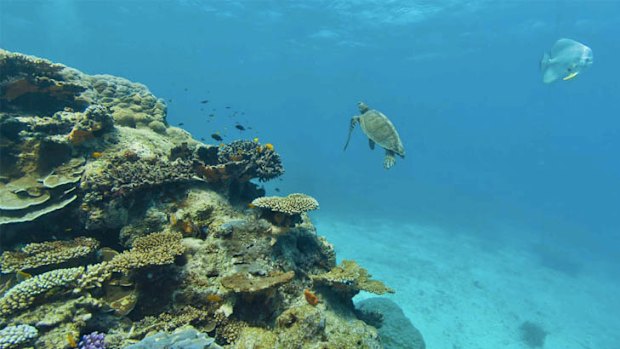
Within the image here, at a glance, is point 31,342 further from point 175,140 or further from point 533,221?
point 533,221

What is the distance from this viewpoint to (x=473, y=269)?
2366 cm

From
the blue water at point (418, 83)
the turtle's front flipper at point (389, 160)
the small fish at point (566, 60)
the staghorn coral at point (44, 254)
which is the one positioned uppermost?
the blue water at point (418, 83)

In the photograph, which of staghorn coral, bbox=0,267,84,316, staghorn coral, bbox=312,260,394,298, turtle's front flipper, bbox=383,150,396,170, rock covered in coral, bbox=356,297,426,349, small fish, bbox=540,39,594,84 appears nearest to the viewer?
staghorn coral, bbox=0,267,84,316

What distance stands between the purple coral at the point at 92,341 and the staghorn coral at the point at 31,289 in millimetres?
912

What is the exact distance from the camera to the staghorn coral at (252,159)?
7.96 meters

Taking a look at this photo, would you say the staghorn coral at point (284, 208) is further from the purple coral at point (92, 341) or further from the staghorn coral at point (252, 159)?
the purple coral at point (92, 341)

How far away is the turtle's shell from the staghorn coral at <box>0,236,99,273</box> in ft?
21.4

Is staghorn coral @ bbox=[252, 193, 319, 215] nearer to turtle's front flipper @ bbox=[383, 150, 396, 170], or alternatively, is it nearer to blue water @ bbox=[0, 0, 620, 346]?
turtle's front flipper @ bbox=[383, 150, 396, 170]

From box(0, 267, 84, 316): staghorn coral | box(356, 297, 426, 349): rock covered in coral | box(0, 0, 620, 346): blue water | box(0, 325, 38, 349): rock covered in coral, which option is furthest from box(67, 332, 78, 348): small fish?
box(0, 0, 620, 346): blue water

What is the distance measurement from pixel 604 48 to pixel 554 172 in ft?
246

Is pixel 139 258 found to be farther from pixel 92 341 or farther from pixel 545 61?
pixel 545 61

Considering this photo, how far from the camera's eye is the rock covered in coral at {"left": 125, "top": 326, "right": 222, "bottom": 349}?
389 cm

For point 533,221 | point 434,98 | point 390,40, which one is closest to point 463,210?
point 533,221

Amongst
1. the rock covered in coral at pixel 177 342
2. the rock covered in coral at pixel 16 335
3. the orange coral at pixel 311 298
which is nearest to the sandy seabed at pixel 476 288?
the orange coral at pixel 311 298
